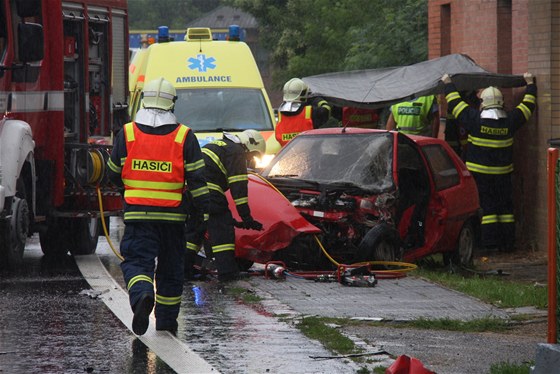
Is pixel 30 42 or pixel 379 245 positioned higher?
pixel 30 42

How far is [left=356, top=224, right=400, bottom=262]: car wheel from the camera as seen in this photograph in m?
12.6

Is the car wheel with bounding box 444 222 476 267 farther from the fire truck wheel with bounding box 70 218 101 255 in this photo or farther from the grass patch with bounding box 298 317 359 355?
the grass patch with bounding box 298 317 359 355

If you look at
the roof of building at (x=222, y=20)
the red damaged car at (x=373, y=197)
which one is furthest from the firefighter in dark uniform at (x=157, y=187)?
the roof of building at (x=222, y=20)

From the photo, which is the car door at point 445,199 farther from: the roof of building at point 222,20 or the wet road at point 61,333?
the roof of building at point 222,20

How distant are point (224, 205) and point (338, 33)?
95.1ft

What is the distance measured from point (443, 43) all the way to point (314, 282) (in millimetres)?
9350

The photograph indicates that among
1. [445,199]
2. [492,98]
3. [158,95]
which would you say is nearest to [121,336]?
[158,95]

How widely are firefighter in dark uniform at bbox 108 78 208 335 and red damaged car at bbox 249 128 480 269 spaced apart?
123 inches

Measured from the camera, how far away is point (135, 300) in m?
8.92

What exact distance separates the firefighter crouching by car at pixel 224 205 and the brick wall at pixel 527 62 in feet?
15.7

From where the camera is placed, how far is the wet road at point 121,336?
796cm

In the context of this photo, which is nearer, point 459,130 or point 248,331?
point 248,331

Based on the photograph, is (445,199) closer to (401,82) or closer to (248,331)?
(401,82)

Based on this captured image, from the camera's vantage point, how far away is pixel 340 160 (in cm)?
1359
